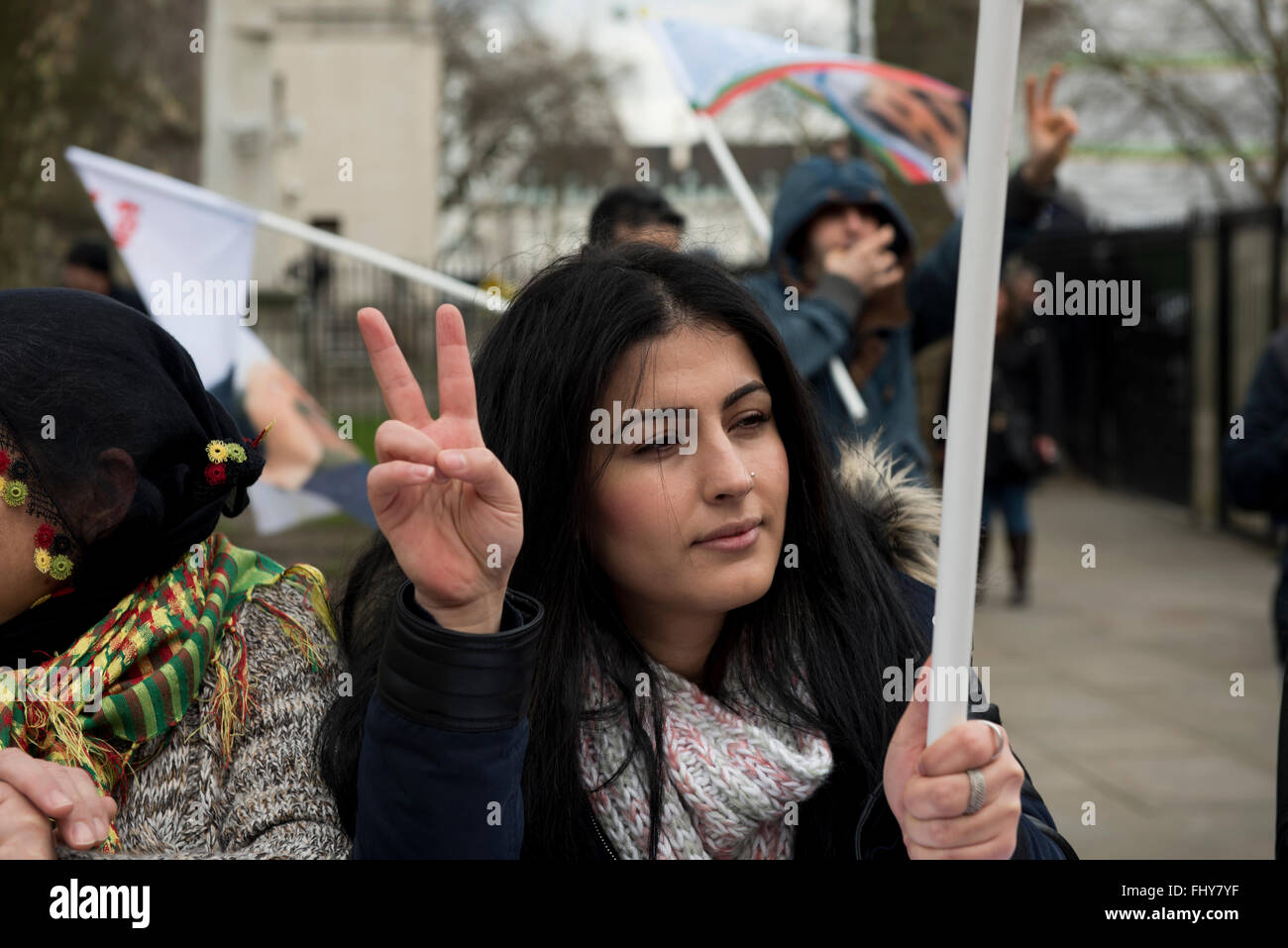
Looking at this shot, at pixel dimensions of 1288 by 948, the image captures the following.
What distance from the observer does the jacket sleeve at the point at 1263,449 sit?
14.1ft

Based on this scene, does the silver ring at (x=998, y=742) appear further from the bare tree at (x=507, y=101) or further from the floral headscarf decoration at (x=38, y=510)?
the bare tree at (x=507, y=101)

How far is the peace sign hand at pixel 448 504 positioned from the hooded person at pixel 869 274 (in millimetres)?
2542

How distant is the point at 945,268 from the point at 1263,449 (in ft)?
3.44

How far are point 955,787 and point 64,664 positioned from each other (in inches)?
43.7

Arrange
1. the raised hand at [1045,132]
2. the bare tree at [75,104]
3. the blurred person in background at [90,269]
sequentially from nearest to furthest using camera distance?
the raised hand at [1045,132], the blurred person in background at [90,269], the bare tree at [75,104]

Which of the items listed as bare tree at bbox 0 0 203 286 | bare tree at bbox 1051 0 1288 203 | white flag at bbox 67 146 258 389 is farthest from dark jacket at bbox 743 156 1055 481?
bare tree at bbox 1051 0 1288 203

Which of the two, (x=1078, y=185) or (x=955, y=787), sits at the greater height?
(x=1078, y=185)

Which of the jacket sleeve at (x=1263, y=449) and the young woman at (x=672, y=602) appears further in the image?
the jacket sleeve at (x=1263, y=449)

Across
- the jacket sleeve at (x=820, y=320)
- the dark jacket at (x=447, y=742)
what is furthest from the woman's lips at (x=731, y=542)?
the jacket sleeve at (x=820, y=320)

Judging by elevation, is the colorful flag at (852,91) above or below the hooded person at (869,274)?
above

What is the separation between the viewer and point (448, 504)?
5.02 ft
